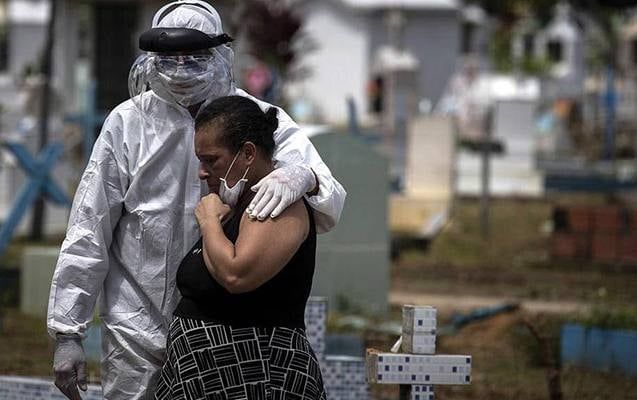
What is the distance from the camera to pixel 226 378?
4.23 m

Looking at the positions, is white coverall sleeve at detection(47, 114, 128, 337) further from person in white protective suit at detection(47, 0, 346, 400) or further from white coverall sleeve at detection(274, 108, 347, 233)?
white coverall sleeve at detection(274, 108, 347, 233)

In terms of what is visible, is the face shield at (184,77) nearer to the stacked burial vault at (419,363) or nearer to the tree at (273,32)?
the stacked burial vault at (419,363)

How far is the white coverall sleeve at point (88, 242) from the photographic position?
447cm

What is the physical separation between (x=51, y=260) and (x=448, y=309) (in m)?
3.02

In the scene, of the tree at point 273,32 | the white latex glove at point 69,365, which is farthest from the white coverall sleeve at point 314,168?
the tree at point 273,32

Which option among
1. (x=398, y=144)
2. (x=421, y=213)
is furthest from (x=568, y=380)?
(x=398, y=144)

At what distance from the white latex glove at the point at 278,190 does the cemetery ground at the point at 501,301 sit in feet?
10.0

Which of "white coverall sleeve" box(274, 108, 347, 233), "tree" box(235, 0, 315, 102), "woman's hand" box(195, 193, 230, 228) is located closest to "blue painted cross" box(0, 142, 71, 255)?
"white coverall sleeve" box(274, 108, 347, 233)

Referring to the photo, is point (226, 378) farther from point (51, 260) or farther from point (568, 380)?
point (51, 260)

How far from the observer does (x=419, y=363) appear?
4773 mm

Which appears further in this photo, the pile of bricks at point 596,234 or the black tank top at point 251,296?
the pile of bricks at point 596,234

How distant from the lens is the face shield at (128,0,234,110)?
4531 millimetres

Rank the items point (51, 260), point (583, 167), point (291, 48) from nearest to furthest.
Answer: point (51, 260)
point (583, 167)
point (291, 48)

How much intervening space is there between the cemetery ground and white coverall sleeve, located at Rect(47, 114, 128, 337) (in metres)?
3.07
